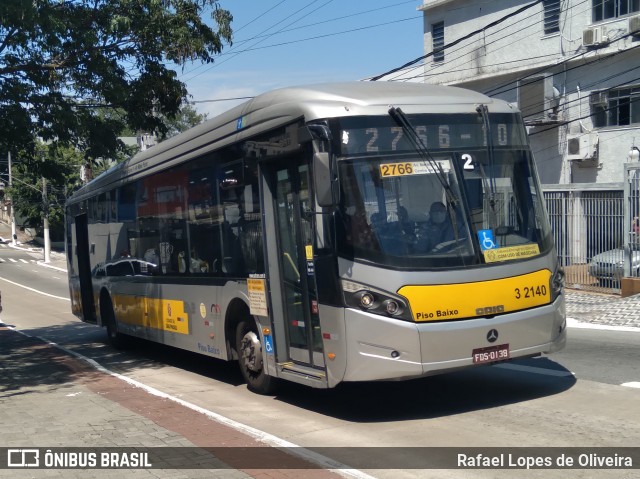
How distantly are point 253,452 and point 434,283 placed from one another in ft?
A: 7.56

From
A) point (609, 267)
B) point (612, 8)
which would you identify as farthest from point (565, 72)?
point (609, 267)

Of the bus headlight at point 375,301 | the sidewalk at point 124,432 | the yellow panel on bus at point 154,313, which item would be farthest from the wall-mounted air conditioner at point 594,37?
the bus headlight at point 375,301

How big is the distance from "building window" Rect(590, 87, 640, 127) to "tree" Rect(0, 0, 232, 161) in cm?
1913

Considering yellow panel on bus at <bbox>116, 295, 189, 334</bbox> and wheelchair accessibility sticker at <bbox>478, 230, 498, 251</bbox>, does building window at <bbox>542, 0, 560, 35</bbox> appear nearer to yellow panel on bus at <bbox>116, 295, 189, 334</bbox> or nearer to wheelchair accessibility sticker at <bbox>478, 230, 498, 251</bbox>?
yellow panel on bus at <bbox>116, 295, 189, 334</bbox>

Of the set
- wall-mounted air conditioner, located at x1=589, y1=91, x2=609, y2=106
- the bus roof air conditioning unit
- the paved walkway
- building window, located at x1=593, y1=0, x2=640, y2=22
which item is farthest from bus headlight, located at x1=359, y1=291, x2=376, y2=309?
building window, located at x1=593, y1=0, x2=640, y2=22

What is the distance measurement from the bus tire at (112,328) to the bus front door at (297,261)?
26.1 ft

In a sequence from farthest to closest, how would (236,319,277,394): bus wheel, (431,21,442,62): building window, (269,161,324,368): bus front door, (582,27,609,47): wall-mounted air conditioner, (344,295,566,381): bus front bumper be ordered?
(431,21,442,62): building window, (582,27,609,47): wall-mounted air conditioner, (236,319,277,394): bus wheel, (269,161,324,368): bus front door, (344,295,566,381): bus front bumper

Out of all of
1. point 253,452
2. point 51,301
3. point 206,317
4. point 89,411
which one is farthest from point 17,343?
point 51,301

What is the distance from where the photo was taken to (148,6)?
12.5 metres

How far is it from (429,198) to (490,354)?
166 cm

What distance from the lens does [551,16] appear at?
30.5m

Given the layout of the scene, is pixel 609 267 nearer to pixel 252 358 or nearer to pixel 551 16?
pixel 252 358

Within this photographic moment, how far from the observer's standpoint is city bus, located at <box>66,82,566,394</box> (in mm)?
7441

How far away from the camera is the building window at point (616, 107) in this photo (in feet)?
92.6
